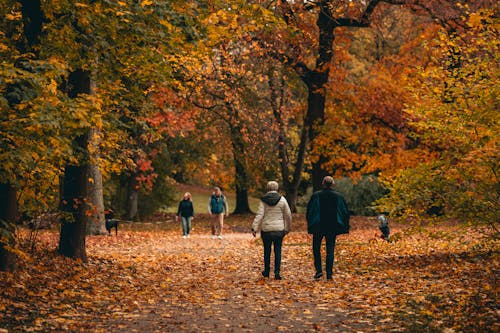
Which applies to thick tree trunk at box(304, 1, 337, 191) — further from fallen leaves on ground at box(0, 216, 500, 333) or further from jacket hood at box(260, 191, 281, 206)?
jacket hood at box(260, 191, 281, 206)

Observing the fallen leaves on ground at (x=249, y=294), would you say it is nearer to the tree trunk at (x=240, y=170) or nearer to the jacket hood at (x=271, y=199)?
the jacket hood at (x=271, y=199)

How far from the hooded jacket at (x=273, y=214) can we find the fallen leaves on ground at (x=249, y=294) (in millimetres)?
1063

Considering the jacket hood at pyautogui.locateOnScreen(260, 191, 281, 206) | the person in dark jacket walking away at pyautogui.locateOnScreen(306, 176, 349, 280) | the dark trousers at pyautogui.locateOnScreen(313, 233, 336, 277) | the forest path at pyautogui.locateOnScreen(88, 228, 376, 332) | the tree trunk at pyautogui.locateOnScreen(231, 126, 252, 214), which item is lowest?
the forest path at pyautogui.locateOnScreen(88, 228, 376, 332)

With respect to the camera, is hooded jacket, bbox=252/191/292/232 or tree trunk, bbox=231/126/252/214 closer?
hooded jacket, bbox=252/191/292/232

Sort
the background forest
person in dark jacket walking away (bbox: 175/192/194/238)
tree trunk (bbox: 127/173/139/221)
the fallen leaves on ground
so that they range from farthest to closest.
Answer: tree trunk (bbox: 127/173/139/221), person in dark jacket walking away (bbox: 175/192/194/238), the background forest, the fallen leaves on ground

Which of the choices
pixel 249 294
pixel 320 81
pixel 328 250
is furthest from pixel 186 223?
pixel 249 294

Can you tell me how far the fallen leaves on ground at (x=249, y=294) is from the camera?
879cm

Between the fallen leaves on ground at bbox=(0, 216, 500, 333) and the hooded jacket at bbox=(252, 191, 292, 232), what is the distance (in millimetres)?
1063

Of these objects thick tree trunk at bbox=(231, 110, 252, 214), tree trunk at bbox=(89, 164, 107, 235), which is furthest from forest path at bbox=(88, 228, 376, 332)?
thick tree trunk at bbox=(231, 110, 252, 214)

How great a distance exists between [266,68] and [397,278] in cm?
1780

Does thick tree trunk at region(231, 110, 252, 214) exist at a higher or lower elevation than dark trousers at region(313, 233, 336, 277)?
higher

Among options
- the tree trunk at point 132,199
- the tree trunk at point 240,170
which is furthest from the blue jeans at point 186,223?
the tree trunk at point 132,199

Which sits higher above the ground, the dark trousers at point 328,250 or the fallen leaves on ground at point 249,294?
the dark trousers at point 328,250

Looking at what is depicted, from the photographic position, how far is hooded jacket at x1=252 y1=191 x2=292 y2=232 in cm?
1330
